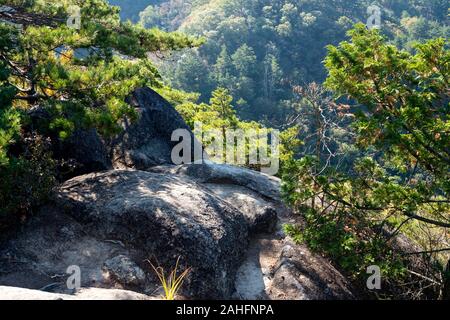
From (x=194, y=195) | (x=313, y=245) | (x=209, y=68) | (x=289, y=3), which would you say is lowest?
(x=313, y=245)

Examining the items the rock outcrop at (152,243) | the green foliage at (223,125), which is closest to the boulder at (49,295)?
the rock outcrop at (152,243)

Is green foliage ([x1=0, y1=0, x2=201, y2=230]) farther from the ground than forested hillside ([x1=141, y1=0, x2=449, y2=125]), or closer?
closer

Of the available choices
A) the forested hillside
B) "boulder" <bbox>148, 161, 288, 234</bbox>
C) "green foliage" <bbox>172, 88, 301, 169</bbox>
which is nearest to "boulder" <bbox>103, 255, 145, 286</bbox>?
"boulder" <bbox>148, 161, 288, 234</bbox>

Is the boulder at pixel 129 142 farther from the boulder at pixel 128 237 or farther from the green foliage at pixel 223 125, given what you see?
the green foliage at pixel 223 125

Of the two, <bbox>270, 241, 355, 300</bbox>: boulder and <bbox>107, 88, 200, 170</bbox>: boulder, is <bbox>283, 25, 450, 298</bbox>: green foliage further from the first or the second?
<bbox>107, 88, 200, 170</bbox>: boulder

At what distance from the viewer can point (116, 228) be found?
23.1 feet

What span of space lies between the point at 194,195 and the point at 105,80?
99.9 inches

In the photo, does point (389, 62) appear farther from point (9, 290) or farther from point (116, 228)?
point (9, 290)

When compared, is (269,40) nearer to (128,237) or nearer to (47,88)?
(47,88)

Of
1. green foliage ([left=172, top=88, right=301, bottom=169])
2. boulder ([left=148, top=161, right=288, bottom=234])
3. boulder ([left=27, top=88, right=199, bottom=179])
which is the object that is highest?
green foliage ([left=172, top=88, right=301, bottom=169])

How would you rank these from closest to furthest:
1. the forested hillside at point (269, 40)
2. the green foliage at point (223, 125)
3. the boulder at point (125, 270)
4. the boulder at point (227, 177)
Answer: the boulder at point (125, 270), the boulder at point (227, 177), the green foliage at point (223, 125), the forested hillside at point (269, 40)

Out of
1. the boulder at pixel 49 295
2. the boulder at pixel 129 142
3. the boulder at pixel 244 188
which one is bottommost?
the boulder at pixel 49 295

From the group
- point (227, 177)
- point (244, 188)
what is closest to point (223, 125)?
point (227, 177)

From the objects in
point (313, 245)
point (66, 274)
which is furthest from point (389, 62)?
point (66, 274)
